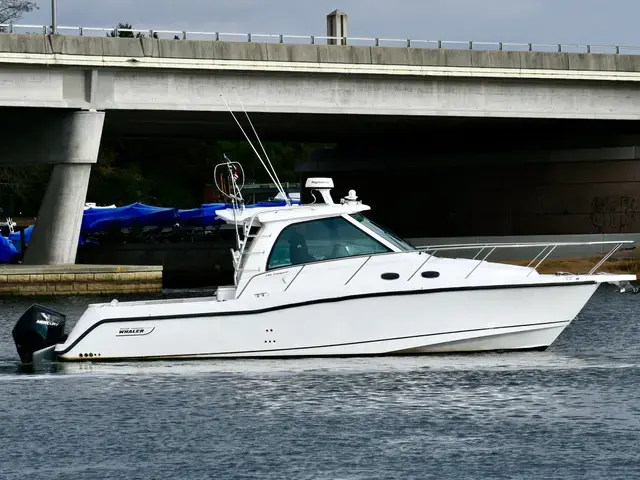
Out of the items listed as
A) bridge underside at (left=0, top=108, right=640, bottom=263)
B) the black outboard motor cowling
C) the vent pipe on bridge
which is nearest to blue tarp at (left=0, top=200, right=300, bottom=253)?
bridge underside at (left=0, top=108, right=640, bottom=263)

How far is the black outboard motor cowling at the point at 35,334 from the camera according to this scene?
2217cm

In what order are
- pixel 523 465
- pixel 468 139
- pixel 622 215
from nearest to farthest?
1. pixel 523 465
2. pixel 622 215
3. pixel 468 139

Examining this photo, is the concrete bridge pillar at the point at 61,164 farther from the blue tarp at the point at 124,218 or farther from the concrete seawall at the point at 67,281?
the blue tarp at the point at 124,218

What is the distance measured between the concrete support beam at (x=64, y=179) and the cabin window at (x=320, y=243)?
22476mm

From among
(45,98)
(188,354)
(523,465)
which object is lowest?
(523,465)

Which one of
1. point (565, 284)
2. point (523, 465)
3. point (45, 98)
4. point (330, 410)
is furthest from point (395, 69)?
point (523, 465)

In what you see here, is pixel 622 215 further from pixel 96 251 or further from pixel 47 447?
pixel 47 447

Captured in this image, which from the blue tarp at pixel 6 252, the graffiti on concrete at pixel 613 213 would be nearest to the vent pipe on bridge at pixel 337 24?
the graffiti on concrete at pixel 613 213

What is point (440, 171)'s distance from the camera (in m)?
63.7

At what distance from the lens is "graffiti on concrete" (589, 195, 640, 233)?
186ft

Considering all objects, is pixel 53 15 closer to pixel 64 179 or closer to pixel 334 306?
pixel 64 179

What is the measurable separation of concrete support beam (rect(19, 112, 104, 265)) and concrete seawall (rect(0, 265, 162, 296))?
1.50 metres

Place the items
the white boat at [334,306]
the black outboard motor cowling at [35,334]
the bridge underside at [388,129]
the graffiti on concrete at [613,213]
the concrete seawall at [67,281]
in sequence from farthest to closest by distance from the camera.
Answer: the graffiti on concrete at [613,213] < the bridge underside at [388,129] < the concrete seawall at [67,281] < the black outboard motor cowling at [35,334] < the white boat at [334,306]

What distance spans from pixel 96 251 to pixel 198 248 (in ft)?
14.0
